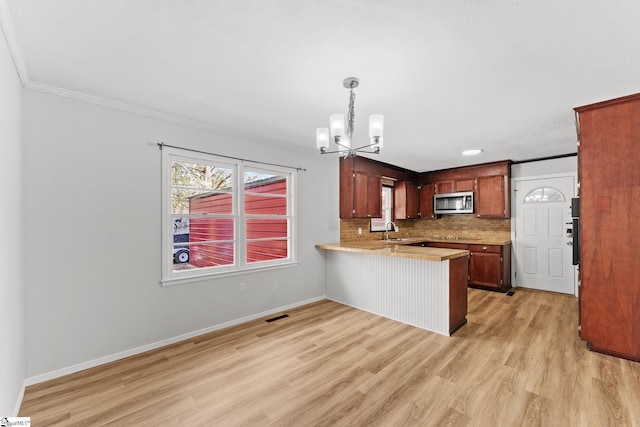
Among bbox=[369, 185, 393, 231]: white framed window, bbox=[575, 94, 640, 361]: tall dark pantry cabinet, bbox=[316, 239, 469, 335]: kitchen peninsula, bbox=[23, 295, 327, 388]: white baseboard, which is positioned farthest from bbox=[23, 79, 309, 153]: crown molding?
bbox=[575, 94, 640, 361]: tall dark pantry cabinet

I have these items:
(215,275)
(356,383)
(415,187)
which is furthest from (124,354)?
(415,187)

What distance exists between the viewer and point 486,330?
3.20 m

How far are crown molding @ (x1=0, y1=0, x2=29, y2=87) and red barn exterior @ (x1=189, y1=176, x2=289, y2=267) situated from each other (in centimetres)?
162

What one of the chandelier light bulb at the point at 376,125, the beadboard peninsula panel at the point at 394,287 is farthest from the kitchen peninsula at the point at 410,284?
the chandelier light bulb at the point at 376,125

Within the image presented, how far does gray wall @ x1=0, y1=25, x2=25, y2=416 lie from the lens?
1.54 m

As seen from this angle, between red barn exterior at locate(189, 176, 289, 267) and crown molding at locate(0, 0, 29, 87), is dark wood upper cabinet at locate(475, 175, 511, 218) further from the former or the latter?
crown molding at locate(0, 0, 29, 87)

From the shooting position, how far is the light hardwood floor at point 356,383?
1.83 meters

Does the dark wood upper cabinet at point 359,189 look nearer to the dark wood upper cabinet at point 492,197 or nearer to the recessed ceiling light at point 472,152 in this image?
the recessed ceiling light at point 472,152

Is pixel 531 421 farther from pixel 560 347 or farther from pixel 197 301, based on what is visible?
pixel 197 301

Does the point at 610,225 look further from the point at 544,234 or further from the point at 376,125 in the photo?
the point at 544,234

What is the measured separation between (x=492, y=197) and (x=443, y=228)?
4.16 ft

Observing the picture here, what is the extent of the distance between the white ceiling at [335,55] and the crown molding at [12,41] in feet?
0.11

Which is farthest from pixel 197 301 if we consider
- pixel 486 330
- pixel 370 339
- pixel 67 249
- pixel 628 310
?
pixel 628 310

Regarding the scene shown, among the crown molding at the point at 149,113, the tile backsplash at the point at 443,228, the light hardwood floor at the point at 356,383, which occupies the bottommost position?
the light hardwood floor at the point at 356,383
